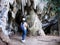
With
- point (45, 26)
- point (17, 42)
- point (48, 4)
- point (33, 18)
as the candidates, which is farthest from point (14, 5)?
point (45, 26)

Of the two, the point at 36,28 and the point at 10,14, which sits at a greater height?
the point at 10,14

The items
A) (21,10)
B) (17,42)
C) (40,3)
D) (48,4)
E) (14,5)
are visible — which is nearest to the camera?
(17,42)

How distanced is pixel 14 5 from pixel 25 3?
3.47ft

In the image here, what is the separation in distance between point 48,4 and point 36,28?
170 inches

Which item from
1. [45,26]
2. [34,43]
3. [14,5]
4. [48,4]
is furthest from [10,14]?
[45,26]

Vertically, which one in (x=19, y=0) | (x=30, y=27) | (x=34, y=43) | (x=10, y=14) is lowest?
(x=34, y=43)

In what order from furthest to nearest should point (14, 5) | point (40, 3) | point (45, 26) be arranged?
point (45, 26) < point (40, 3) < point (14, 5)

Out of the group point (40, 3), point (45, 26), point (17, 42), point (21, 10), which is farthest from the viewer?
point (45, 26)

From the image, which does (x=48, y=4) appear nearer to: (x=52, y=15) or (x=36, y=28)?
(x=52, y=15)

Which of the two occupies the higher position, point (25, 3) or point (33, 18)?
point (25, 3)

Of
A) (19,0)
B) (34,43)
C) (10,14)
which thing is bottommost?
(34,43)

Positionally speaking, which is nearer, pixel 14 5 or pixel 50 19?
pixel 14 5

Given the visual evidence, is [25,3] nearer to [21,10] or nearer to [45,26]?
[21,10]

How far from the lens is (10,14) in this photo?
14.6 metres
